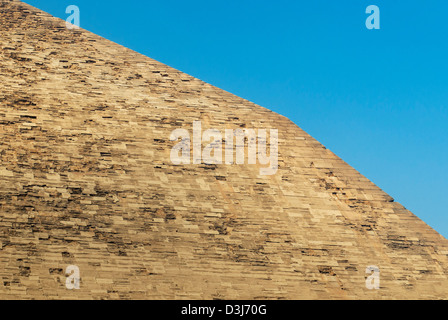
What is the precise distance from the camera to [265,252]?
45.9ft

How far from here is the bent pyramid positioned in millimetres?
12852

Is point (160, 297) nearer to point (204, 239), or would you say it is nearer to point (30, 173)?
point (204, 239)

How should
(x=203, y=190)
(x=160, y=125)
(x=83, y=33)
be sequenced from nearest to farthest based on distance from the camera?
1. (x=203, y=190)
2. (x=160, y=125)
3. (x=83, y=33)

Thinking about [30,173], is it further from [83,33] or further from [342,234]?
[342,234]

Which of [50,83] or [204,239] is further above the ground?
[50,83]

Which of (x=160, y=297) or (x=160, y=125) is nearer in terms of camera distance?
(x=160, y=297)

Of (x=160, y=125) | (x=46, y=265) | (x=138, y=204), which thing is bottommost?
(x=46, y=265)

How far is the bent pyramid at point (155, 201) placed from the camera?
12852 millimetres

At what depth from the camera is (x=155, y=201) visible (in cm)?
1430

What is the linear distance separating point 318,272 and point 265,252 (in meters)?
1.10

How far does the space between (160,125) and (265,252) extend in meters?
3.91
